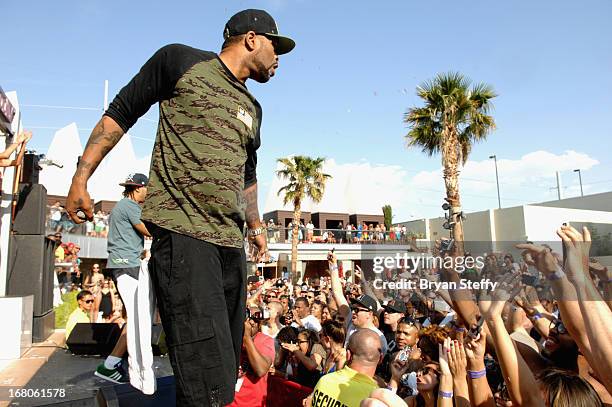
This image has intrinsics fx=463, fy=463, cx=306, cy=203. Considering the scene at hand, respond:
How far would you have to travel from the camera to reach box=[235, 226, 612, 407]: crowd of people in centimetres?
236

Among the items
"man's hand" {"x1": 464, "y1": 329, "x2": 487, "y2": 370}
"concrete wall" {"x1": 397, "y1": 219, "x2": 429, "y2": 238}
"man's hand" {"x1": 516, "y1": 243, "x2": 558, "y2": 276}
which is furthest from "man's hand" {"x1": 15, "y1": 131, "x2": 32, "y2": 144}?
"concrete wall" {"x1": 397, "y1": 219, "x2": 429, "y2": 238}

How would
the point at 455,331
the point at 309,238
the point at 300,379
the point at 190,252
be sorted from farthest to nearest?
the point at 309,238, the point at 300,379, the point at 455,331, the point at 190,252

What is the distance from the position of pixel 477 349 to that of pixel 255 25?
7.17ft

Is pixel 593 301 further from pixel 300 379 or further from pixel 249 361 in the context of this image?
pixel 300 379

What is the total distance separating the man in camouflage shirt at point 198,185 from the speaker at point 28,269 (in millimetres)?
7685

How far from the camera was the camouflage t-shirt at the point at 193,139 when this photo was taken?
1684 millimetres

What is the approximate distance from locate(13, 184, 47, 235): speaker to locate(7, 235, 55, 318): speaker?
0.13m

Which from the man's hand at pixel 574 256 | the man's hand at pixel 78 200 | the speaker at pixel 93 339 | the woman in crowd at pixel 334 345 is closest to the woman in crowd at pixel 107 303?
the speaker at pixel 93 339

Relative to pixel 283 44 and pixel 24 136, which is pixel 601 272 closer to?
pixel 283 44

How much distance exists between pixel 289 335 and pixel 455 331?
10.0 ft

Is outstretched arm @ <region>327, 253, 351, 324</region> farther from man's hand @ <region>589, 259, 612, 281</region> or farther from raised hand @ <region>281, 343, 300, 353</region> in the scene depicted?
man's hand @ <region>589, 259, 612, 281</region>

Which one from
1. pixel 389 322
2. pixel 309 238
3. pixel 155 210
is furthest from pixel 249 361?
pixel 309 238

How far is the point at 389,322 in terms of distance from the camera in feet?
22.0

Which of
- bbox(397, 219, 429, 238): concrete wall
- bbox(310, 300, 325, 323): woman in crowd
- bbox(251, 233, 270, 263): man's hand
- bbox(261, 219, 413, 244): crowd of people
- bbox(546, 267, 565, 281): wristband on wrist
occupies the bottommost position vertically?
bbox(310, 300, 325, 323): woman in crowd
